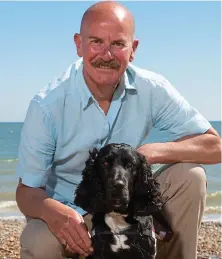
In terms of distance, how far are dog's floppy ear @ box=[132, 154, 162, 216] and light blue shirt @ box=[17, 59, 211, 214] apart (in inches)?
21.2

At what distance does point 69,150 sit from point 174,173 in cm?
74

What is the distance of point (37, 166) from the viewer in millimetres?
4137

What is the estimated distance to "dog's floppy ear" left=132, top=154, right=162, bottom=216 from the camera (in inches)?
150

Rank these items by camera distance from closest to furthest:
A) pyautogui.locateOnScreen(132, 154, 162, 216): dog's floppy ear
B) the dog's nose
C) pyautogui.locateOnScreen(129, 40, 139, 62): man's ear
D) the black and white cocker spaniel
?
the dog's nose → the black and white cocker spaniel → pyautogui.locateOnScreen(132, 154, 162, 216): dog's floppy ear → pyautogui.locateOnScreen(129, 40, 139, 62): man's ear

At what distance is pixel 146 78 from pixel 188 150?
604mm

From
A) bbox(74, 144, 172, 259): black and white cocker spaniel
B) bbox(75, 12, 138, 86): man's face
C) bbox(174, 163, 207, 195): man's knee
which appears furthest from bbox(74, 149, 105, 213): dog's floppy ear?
bbox(174, 163, 207, 195): man's knee

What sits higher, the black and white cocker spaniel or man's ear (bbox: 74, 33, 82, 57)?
man's ear (bbox: 74, 33, 82, 57)

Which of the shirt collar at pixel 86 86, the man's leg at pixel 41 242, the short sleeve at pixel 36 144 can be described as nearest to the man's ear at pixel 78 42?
the shirt collar at pixel 86 86

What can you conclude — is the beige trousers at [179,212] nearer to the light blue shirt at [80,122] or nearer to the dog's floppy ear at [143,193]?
the light blue shirt at [80,122]

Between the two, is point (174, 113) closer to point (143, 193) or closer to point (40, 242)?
point (143, 193)

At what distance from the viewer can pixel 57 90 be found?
13.8 feet

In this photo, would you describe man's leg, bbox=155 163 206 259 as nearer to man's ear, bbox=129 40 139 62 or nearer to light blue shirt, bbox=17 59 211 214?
light blue shirt, bbox=17 59 211 214

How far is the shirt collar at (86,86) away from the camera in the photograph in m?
4.25

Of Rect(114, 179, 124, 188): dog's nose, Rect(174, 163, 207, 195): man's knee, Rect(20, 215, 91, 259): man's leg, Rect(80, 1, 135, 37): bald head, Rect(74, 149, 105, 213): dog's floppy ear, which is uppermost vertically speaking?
Rect(80, 1, 135, 37): bald head
